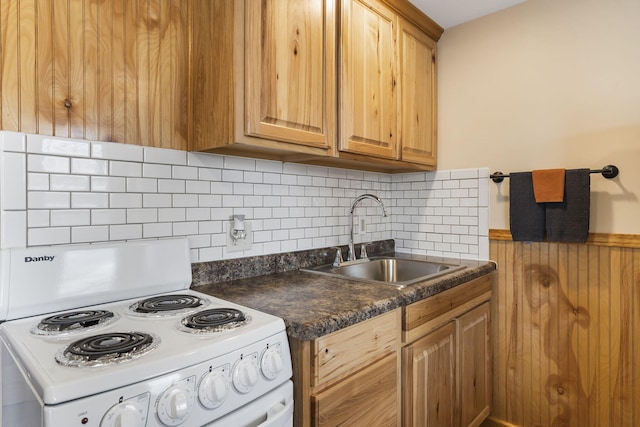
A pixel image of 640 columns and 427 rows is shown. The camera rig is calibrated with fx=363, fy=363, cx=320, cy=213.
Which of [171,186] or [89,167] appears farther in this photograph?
[171,186]

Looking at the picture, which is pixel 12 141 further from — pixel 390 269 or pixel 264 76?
pixel 390 269

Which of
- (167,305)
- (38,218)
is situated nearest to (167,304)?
(167,305)

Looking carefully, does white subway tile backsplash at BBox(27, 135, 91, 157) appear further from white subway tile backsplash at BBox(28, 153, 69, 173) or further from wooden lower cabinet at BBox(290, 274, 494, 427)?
wooden lower cabinet at BBox(290, 274, 494, 427)

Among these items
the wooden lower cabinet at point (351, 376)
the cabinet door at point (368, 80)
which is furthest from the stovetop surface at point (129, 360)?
the cabinet door at point (368, 80)

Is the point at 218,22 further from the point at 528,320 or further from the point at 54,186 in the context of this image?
the point at 528,320

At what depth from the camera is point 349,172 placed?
2.20 meters

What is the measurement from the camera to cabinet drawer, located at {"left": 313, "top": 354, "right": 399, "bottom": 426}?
1.05 meters

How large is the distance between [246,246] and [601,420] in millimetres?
1891

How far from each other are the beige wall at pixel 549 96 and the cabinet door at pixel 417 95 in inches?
3.7

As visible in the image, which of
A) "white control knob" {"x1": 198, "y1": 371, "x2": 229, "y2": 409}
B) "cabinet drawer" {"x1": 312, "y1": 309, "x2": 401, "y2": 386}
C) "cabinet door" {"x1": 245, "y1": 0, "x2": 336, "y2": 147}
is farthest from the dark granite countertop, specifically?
"cabinet door" {"x1": 245, "y1": 0, "x2": 336, "y2": 147}

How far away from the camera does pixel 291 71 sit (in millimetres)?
1396

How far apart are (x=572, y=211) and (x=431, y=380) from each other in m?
1.05

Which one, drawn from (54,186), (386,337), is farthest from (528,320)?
(54,186)

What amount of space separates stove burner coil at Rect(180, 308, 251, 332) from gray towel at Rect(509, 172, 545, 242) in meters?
1.53
